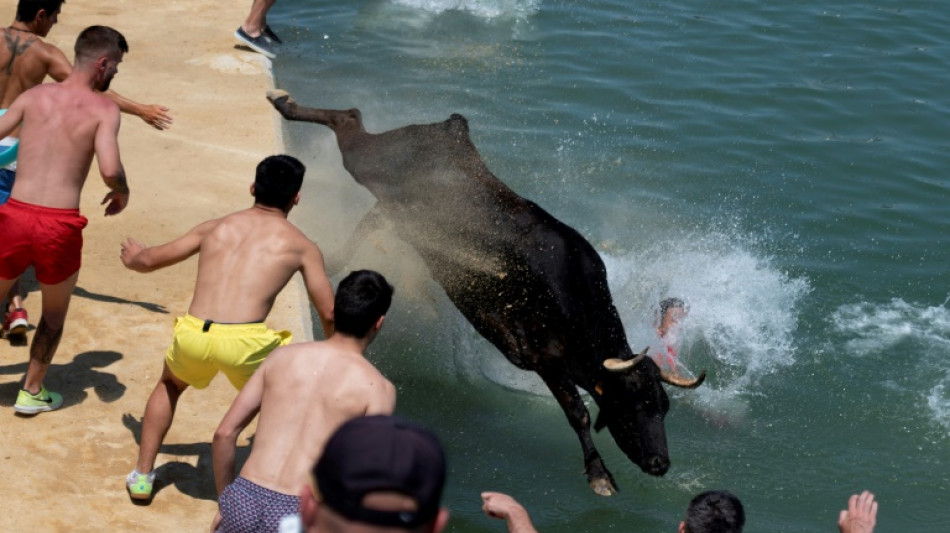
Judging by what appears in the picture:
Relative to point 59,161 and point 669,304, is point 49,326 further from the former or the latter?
point 669,304

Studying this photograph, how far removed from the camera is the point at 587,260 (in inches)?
343

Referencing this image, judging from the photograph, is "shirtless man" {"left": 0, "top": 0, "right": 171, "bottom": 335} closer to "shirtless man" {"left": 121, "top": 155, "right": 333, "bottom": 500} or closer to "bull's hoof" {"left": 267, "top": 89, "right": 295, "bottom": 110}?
"shirtless man" {"left": 121, "top": 155, "right": 333, "bottom": 500}

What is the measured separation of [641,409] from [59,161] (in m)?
3.89

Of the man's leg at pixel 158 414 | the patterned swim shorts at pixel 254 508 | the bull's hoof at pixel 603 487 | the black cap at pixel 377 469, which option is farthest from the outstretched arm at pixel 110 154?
the black cap at pixel 377 469

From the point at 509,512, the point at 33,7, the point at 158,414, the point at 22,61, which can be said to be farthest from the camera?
the point at 22,61

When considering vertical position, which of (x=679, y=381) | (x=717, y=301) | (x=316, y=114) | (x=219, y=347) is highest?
(x=219, y=347)

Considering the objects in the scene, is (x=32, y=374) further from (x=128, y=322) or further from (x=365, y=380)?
(x=365, y=380)

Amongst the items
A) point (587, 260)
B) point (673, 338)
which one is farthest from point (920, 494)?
point (587, 260)

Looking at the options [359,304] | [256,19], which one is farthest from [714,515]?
[256,19]

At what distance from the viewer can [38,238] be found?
6648 millimetres

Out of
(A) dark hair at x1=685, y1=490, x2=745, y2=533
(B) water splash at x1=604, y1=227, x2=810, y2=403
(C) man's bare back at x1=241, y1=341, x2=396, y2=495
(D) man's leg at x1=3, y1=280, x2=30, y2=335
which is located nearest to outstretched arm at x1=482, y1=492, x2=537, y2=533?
(A) dark hair at x1=685, y1=490, x2=745, y2=533

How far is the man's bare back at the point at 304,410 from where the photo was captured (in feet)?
15.9

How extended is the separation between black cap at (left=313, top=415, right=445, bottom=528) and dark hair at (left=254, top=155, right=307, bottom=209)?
3.91 m

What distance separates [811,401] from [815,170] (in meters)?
4.09
